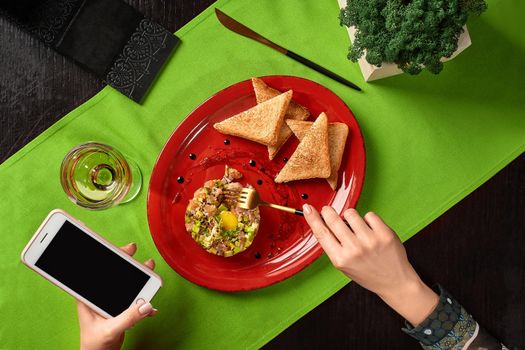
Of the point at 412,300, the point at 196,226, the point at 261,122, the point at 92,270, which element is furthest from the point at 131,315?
the point at 412,300

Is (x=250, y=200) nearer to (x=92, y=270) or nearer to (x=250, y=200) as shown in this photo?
(x=250, y=200)

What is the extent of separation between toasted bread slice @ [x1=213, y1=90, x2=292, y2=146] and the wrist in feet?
1.94

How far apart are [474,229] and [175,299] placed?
41.7 inches

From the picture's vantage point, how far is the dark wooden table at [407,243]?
1.66 meters

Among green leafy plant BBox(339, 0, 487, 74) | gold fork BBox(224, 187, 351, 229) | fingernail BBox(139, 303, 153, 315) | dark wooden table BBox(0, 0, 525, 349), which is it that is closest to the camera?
green leafy plant BBox(339, 0, 487, 74)

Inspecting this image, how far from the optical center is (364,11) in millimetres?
1309

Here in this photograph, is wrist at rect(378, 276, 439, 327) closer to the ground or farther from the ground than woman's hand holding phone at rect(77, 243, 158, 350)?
farther from the ground

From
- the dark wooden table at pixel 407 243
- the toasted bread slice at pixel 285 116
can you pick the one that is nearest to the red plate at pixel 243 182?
the toasted bread slice at pixel 285 116

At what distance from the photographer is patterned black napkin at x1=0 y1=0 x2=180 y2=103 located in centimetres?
162

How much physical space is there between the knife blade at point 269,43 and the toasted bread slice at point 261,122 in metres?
0.14

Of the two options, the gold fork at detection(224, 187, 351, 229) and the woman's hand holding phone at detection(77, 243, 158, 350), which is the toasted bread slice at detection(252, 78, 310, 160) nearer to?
the gold fork at detection(224, 187, 351, 229)

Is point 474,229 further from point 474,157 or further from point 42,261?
point 42,261

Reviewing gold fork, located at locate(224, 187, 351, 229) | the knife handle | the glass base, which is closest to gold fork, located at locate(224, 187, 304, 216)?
gold fork, located at locate(224, 187, 351, 229)

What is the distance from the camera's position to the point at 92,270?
1.45 m
